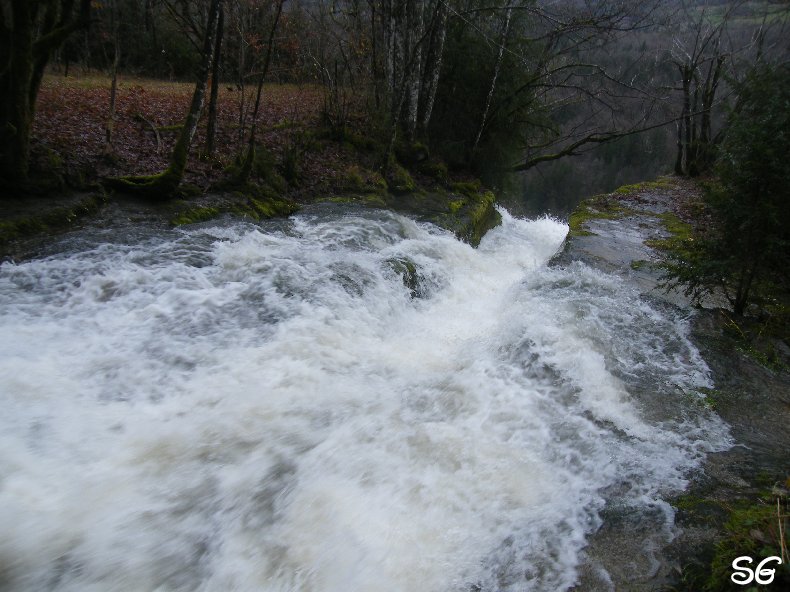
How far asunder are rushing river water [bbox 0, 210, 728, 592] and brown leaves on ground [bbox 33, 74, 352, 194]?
8.37 ft

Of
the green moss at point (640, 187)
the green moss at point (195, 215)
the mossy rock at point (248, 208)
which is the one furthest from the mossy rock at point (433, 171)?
the green moss at point (195, 215)

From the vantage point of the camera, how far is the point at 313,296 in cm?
562

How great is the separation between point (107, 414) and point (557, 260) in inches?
276

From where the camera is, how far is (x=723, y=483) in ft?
10.7

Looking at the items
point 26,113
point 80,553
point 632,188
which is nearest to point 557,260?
point 80,553

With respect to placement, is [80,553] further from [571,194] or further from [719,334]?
[571,194]

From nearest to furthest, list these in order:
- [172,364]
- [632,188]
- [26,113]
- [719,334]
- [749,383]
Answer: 1. [172,364]
2. [749,383]
3. [719,334]
4. [26,113]
5. [632,188]

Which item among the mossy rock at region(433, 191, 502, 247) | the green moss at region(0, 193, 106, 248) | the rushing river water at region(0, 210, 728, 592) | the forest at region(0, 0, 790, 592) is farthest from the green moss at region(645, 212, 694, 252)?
the green moss at region(0, 193, 106, 248)

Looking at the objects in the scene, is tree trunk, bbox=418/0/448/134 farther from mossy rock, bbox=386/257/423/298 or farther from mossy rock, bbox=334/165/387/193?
mossy rock, bbox=386/257/423/298

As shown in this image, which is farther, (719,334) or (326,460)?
(719,334)

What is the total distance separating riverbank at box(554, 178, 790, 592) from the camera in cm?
246

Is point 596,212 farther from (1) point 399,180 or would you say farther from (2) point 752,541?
(2) point 752,541

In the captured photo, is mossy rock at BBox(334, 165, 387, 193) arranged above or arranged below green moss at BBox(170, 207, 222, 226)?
above

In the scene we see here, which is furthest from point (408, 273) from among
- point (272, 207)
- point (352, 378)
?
point (272, 207)
